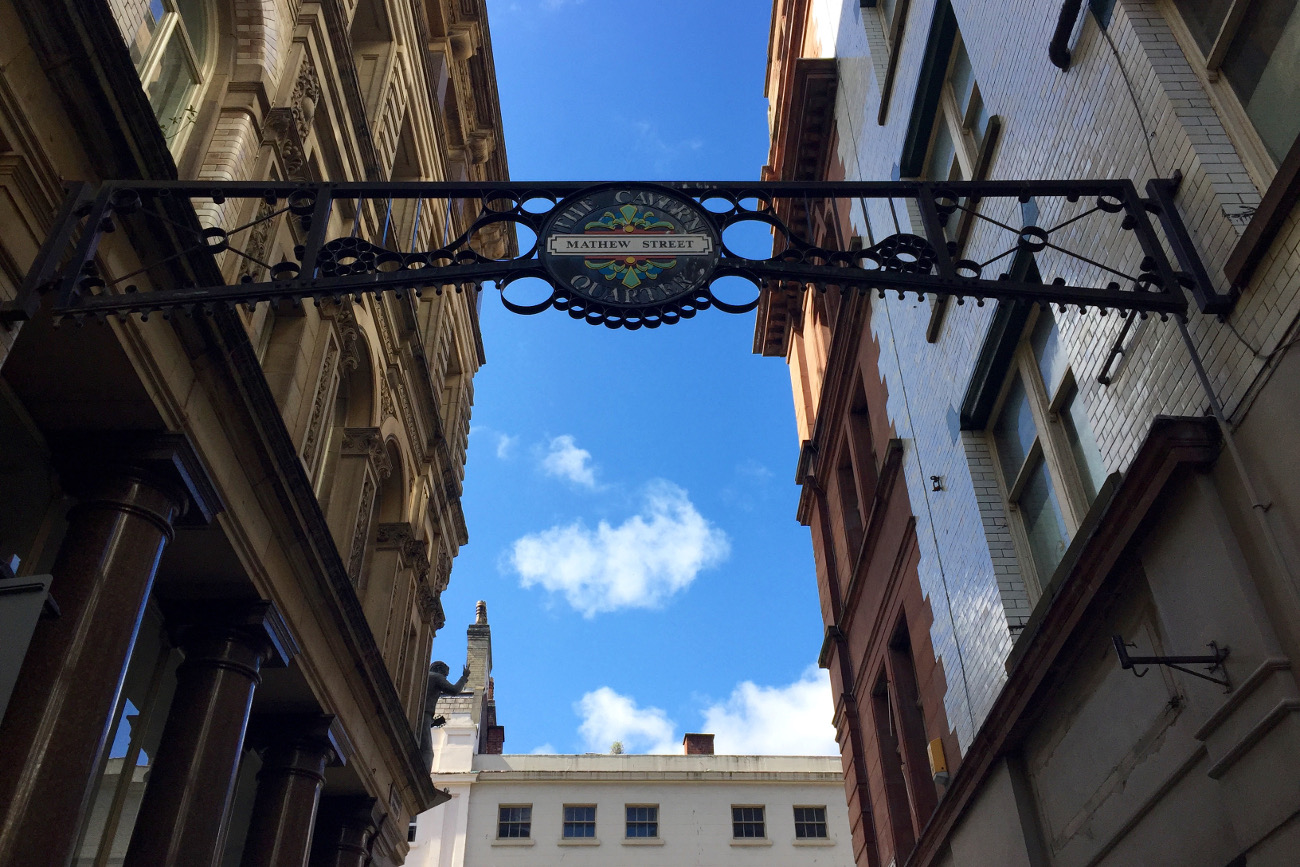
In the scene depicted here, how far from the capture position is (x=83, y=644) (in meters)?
8.28

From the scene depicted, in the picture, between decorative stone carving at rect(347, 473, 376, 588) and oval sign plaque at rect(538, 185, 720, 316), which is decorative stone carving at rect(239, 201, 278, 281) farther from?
oval sign plaque at rect(538, 185, 720, 316)

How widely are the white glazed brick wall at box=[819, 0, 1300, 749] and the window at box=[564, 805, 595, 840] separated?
97.9ft

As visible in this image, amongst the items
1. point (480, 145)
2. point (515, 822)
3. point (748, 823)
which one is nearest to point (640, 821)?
point (748, 823)

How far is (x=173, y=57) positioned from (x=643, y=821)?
1384 inches

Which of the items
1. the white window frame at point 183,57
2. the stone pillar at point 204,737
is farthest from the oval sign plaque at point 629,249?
the stone pillar at point 204,737

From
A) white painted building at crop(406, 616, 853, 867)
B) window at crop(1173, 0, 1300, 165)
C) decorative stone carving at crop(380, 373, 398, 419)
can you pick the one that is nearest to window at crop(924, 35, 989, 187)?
window at crop(1173, 0, 1300, 165)

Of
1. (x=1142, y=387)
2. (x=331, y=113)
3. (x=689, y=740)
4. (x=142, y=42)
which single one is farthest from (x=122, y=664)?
(x=689, y=740)

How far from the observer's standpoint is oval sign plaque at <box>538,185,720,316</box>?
25.7 ft

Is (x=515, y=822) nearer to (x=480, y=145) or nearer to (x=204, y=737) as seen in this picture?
(x=480, y=145)

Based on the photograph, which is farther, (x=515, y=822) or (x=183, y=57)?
(x=515, y=822)

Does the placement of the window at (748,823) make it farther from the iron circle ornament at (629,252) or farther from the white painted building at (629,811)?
the iron circle ornament at (629,252)

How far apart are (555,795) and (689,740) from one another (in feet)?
27.1

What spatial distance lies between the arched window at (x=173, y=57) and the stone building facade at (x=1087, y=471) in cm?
770

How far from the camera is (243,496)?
11.1 m
